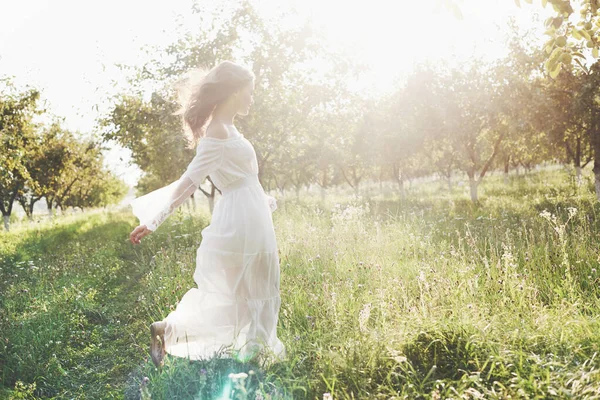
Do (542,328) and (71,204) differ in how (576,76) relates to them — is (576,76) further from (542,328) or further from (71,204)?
(71,204)

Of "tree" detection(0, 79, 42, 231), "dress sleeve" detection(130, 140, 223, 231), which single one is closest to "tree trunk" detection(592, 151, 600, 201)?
"dress sleeve" detection(130, 140, 223, 231)

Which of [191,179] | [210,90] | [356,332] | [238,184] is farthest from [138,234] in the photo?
[356,332]

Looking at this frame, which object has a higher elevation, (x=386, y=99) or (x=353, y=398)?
(x=386, y=99)

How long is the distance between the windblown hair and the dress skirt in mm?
605

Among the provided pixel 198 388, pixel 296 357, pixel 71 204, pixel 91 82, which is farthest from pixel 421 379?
pixel 71 204

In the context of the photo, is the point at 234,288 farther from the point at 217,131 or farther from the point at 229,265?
the point at 217,131

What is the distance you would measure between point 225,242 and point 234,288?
38 centimetres

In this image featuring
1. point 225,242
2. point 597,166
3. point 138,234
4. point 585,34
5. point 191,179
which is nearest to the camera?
point 585,34

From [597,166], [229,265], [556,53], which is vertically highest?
[556,53]

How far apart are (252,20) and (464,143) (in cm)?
1132

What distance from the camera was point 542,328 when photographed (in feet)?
11.9

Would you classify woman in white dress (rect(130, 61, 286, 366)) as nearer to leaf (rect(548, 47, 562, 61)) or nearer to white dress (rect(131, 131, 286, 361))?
white dress (rect(131, 131, 286, 361))

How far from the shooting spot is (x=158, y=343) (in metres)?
3.85

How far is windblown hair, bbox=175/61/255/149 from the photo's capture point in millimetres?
3805
